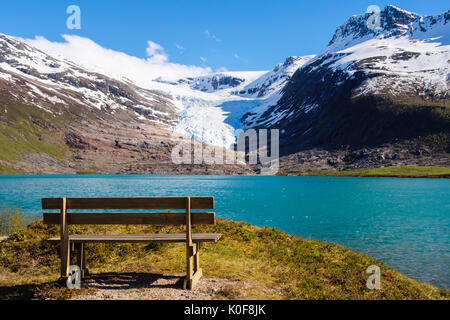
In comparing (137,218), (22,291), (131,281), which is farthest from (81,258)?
(137,218)

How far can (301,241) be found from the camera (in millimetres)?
17984

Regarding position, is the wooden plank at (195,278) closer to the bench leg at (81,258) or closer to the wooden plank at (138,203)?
the wooden plank at (138,203)

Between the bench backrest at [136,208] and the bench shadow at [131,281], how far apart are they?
1.93 metres

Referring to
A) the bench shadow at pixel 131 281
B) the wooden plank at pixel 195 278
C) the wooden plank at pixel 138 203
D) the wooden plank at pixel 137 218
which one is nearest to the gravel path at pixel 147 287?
the bench shadow at pixel 131 281

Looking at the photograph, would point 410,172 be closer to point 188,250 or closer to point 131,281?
point 188,250

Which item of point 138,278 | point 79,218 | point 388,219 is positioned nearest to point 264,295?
point 138,278

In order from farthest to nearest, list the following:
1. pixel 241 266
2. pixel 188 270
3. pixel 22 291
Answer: pixel 241 266 → pixel 22 291 → pixel 188 270

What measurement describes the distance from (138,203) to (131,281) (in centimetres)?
274

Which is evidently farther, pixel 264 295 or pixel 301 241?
pixel 301 241

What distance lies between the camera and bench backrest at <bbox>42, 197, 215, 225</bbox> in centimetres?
1062

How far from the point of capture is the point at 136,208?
10875 mm

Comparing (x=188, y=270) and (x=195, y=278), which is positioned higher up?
(x=188, y=270)
